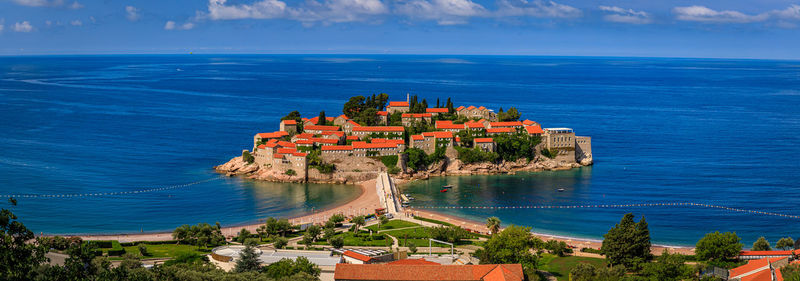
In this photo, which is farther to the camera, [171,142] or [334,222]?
[171,142]

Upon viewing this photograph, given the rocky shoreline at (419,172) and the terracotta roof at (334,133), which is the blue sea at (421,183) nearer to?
the rocky shoreline at (419,172)

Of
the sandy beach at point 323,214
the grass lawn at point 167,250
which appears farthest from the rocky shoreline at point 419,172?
the grass lawn at point 167,250

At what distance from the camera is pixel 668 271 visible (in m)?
41.6

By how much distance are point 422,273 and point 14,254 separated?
62.1ft

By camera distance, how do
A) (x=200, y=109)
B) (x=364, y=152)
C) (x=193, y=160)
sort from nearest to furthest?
(x=364, y=152) → (x=193, y=160) → (x=200, y=109)

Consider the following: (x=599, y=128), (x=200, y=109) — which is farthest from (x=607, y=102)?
(x=200, y=109)

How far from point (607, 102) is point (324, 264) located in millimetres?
124582

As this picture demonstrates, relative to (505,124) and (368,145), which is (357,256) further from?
(505,124)

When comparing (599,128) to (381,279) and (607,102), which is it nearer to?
(607,102)

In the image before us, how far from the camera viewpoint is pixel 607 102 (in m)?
157

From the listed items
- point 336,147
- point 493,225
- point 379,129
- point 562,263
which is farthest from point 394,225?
point 379,129

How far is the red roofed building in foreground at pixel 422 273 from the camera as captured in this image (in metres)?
38.4

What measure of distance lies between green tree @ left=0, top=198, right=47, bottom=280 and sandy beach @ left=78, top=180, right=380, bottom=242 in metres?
26.4

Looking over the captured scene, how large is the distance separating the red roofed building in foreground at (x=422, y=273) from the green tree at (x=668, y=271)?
8.13m
